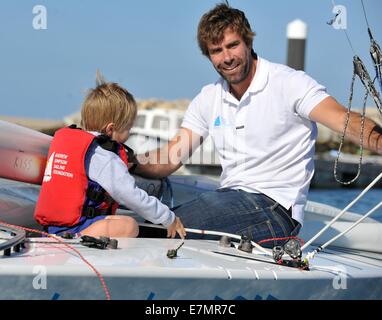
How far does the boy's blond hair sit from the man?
586mm

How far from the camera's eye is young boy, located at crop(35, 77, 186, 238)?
416 cm

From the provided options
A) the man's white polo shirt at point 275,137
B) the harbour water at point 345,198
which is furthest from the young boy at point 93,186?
the harbour water at point 345,198

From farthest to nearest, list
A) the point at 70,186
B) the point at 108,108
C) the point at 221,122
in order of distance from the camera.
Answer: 1. the point at 221,122
2. the point at 108,108
3. the point at 70,186

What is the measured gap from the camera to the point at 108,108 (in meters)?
4.33

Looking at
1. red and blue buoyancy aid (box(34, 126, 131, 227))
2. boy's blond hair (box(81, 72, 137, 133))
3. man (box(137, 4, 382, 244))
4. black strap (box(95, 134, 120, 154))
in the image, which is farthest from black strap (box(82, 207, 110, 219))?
man (box(137, 4, 382, 244))

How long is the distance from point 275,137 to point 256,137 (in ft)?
0.33

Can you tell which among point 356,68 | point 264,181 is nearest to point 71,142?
point 264,181

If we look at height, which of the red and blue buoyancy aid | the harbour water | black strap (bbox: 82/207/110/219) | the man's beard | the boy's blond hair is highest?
the man's beard

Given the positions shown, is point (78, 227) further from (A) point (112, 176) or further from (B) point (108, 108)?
(B) point (108, 108)

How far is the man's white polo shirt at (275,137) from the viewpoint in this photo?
→ 15.0ft

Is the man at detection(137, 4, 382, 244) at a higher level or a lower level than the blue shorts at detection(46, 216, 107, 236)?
higher

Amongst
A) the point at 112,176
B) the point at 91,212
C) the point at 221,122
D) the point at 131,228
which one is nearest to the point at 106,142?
the point at 112,176

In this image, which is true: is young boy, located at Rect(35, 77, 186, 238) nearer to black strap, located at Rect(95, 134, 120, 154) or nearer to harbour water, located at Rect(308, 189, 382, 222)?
black strap, located at Rect(95, 134, 120, 154)
